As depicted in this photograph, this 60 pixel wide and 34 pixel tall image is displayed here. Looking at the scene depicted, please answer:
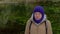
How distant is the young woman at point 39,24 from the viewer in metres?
4.74

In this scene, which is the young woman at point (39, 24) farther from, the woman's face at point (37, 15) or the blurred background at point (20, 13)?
the blurred background at point (20, 13)

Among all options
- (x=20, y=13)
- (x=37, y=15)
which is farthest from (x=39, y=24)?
(x=20, y=13)

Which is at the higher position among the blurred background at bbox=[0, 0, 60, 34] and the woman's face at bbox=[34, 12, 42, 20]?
the woman's face at bbox=[34, 12, 42, 20]

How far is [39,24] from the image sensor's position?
4820mm

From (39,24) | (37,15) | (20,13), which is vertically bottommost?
(20,13)

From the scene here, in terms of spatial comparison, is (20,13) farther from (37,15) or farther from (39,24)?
(37,15)

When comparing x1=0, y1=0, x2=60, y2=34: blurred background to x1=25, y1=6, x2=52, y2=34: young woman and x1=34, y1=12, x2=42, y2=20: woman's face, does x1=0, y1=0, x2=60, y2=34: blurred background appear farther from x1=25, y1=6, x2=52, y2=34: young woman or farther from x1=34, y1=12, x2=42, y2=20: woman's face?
x1=34, y1=12, x2=42, y2=20: woman's face

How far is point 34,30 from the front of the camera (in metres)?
4.81

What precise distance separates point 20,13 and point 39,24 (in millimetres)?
5134

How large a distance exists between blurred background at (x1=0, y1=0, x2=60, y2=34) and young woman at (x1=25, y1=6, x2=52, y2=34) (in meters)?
3.50

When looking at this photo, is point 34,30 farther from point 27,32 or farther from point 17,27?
point 17,27

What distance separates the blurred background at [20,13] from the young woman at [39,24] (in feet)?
11.5

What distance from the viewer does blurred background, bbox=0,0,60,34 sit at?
28.5 ft

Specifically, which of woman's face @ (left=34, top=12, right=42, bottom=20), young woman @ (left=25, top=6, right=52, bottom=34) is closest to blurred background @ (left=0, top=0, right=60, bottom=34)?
young woman @ (left=25, top=6, right=52, bottom=34)
